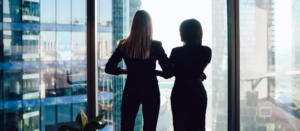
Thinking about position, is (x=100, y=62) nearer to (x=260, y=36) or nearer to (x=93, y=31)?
(x=93, y=31)

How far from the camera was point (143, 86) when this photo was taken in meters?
1.17

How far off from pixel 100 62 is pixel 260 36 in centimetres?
159

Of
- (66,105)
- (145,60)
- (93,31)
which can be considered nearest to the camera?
(145,60)

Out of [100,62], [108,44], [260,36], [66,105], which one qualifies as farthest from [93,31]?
[260,36]

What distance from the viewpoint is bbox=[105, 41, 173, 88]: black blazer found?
3.85 ft

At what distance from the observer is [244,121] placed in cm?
168

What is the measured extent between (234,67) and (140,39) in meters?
0.98

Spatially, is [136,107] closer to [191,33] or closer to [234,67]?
[191,33]

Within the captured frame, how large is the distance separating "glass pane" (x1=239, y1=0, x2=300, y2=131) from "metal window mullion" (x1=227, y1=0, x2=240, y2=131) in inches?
2.9

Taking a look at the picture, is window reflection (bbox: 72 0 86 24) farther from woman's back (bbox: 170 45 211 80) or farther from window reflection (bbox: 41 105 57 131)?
woman's back (bbox: 170 45 211 80)

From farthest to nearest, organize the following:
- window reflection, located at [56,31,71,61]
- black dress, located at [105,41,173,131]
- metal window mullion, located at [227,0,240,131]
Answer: window reflection, located at [56,31,71,61] → metal window mullion, located at [227,0,240,131] → black dress, located at [105,41,173,131]

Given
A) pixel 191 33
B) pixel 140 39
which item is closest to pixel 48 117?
pixel 140 39

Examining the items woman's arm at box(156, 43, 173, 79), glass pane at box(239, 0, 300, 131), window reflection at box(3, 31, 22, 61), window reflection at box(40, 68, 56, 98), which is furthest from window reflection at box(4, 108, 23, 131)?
glass pane at box(239, 0, 300, 131)

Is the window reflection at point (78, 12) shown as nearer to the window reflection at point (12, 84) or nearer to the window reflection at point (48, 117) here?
the window reflection at point (12, 84)
